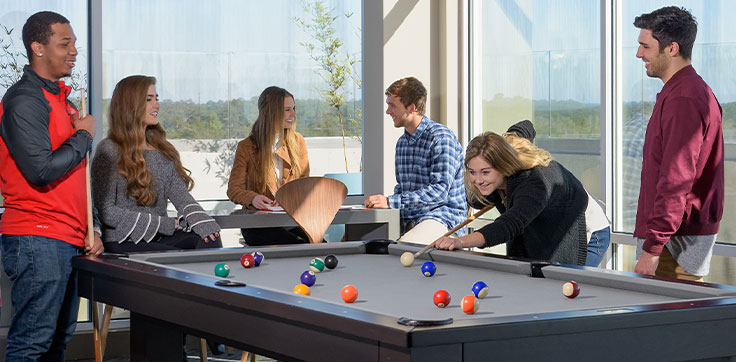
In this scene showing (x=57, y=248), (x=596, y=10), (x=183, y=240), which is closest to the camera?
(x=57, y=248)

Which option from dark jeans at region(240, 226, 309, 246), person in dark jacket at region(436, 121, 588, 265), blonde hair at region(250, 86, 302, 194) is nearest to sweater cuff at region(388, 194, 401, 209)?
dark jeans at region(240, 226, 309, 246)

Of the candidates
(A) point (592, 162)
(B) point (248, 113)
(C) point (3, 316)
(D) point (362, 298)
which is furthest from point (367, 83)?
(D) point (362, 298)

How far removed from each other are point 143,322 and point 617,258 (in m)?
2.94

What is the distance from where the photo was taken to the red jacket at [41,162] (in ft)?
10.4

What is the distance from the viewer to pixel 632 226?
192 inches

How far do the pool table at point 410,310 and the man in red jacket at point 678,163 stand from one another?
0.43 metres

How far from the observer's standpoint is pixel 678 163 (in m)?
2.93

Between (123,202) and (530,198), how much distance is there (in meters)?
1.73

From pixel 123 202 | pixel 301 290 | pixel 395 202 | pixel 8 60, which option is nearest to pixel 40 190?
pixel 123 202

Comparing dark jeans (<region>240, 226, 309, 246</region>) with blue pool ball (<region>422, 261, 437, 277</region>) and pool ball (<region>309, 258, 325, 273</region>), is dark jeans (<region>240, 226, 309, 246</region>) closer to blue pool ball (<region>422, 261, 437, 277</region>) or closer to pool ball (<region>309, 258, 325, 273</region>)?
pool ball (<region>309, 258, 325, 273</region>)

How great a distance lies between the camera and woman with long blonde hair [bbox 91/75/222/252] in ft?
12.7

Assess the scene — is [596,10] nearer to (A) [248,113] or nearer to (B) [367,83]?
(B) [367,83]

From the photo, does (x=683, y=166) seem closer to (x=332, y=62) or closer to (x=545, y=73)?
(x=545, y=73)

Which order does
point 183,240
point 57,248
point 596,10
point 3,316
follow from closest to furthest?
point 57,248
point 183,240
point 3,316
point 596,10
